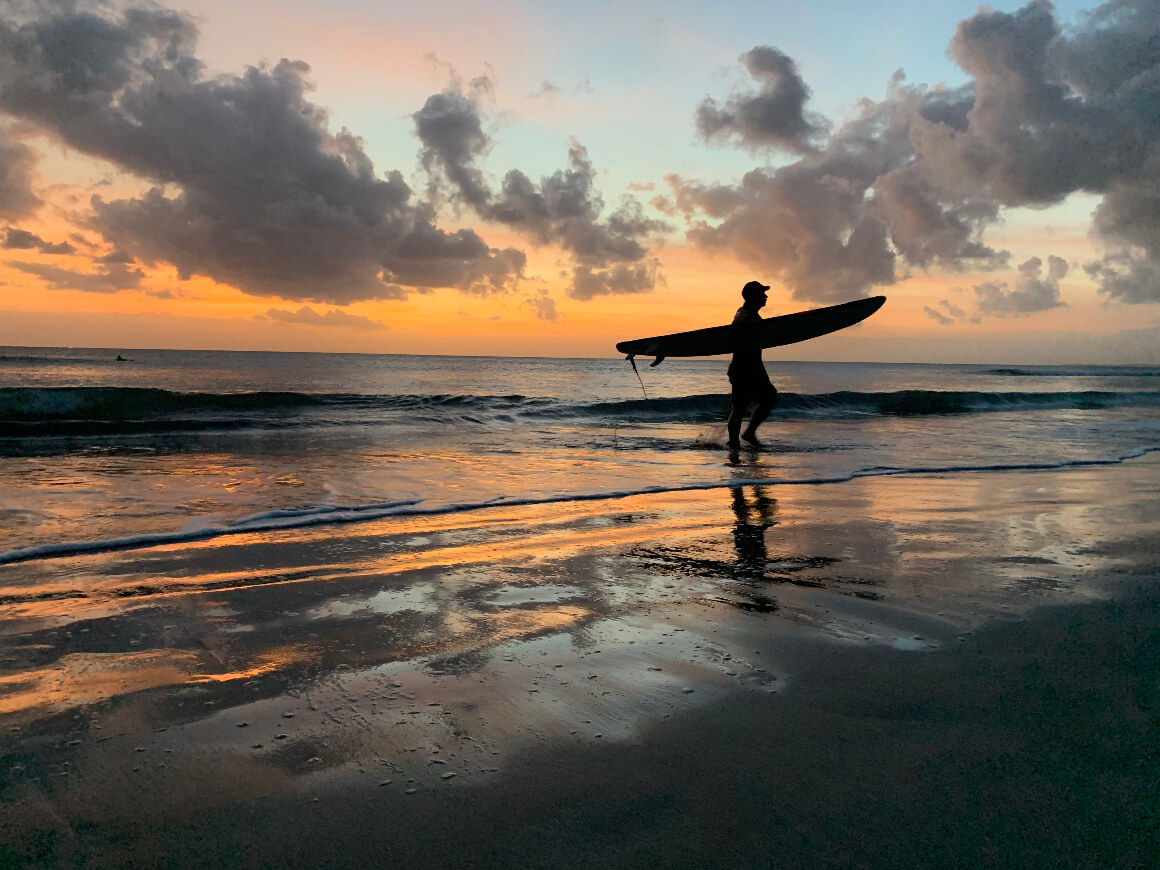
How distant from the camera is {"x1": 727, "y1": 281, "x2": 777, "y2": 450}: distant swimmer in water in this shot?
9.80 m

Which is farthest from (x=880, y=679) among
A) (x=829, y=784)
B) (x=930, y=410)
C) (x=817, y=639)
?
(x=930, y=410)

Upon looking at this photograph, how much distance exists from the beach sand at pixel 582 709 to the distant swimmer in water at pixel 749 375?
5.91 meters

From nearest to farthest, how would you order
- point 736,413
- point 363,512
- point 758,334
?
point 363,512 < point 758,334 < point 736,413

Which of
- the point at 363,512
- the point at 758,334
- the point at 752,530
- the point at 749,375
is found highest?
the point at 758,334

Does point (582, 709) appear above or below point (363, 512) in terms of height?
below

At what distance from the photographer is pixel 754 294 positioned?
9.79m

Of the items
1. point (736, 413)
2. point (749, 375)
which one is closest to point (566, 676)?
point (749, 375)

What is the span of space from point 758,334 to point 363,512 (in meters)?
6.25

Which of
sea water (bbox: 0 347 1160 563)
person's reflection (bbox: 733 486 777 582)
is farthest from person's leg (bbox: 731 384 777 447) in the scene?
person's reflection (bbox: 733 486 777 582)

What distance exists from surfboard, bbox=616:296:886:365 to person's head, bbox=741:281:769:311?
0.86ft

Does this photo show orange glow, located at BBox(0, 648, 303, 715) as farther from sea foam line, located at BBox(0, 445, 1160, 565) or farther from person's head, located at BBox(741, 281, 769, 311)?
person's head, located at BBox(741, 281, 769, 311)

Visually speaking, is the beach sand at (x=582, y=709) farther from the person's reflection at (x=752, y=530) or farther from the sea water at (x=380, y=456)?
the sea water at (x=380, y=456)

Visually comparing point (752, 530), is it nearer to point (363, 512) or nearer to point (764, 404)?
point (363, 512)

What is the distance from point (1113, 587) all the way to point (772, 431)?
10.2 m
